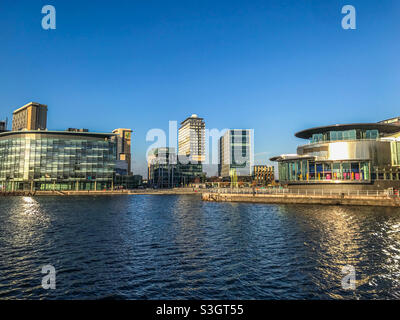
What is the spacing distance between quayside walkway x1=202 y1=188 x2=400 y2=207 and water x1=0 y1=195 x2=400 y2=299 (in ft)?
86.3

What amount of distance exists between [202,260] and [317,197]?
59565mm

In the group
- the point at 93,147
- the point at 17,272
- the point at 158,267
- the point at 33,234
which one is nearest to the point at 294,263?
the point at 158,267

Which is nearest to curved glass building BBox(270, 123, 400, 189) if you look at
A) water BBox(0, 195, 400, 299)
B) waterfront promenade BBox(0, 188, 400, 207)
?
waterfront promenade BBox(0, 188, 400, 207)

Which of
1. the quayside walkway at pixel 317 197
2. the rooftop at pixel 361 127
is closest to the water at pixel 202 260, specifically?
the quayside walkway at pixel 317 197

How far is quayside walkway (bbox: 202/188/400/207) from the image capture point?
219 ft

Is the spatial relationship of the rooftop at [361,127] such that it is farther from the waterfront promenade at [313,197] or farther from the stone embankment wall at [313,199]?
the stone embankment wall at [313,199]

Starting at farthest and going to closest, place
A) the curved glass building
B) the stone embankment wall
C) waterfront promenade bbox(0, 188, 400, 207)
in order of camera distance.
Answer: the curved glass building < waterfront promenade bbox(0, 188, 400, 207) < the stone embankment wall

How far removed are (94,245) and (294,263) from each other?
21.7 meters

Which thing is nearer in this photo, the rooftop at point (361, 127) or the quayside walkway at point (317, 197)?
the quayside walkway at point (317, 197)

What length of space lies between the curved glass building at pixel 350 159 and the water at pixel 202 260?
142 ft

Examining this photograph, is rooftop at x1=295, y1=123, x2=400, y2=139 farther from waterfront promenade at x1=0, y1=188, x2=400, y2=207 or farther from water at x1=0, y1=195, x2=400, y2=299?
water at x1=0, y1=195, x2=400, y2=299

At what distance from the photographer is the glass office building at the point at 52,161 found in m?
152

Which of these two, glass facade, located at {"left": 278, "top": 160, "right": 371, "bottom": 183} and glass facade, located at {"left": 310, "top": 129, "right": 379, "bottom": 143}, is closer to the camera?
glass facade, located at {"left": 278, "top": 160, "right": 371, "bottom": 183}

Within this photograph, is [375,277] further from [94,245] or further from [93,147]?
[93,147]
